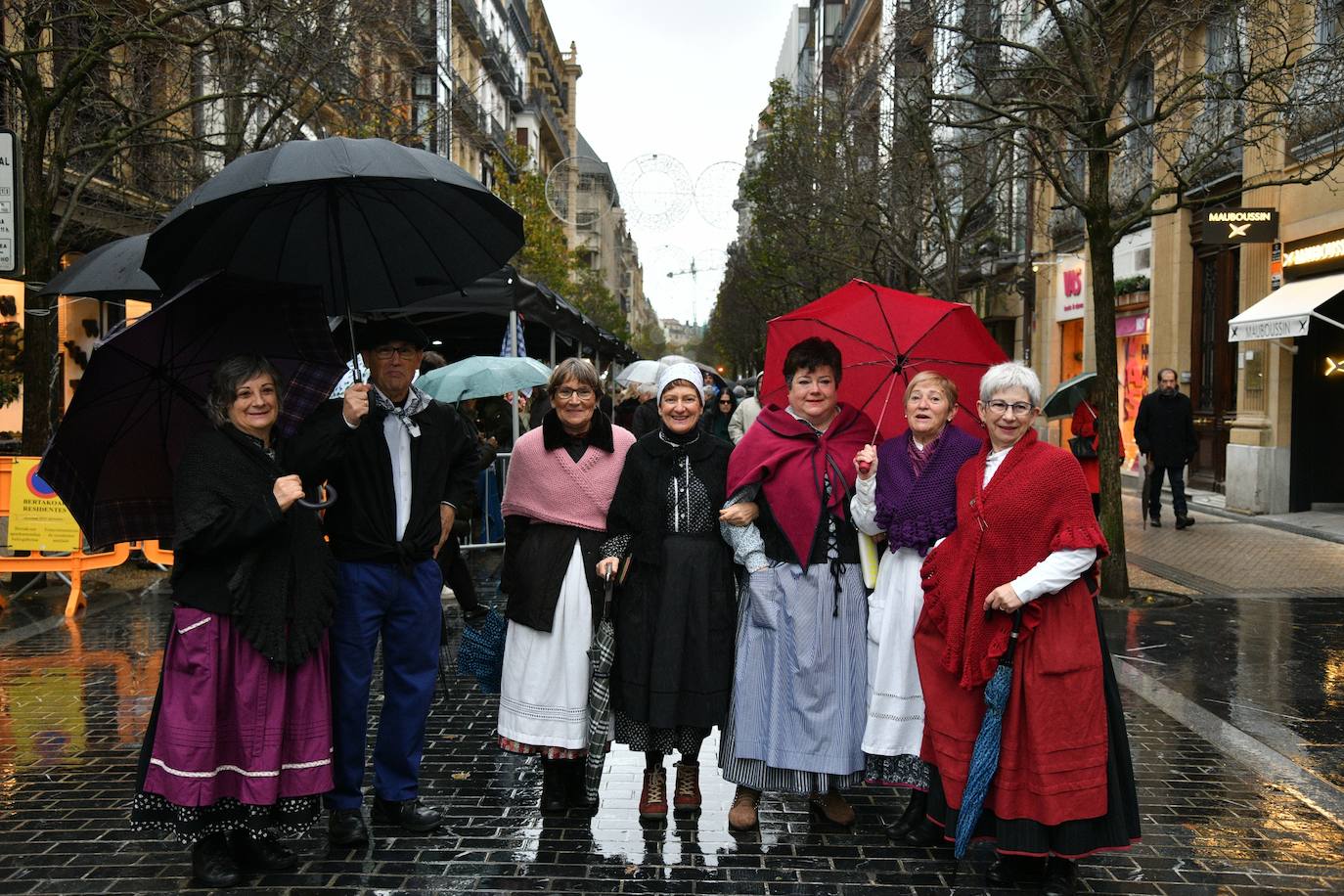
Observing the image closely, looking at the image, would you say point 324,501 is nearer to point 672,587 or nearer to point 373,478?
point 373,478

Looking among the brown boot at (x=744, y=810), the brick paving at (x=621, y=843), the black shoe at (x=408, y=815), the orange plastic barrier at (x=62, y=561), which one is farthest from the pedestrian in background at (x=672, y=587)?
the orange plastic barrier at (x=62, y=561)

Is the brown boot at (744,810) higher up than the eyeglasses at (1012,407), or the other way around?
the eyeglasses at (1012,407)

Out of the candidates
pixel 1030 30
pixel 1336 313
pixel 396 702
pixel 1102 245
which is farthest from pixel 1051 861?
pixel 1030 30

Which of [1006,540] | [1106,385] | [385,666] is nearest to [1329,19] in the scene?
[1106,385]

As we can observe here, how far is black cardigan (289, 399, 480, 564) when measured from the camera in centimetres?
456

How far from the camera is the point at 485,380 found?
1237 centimetres

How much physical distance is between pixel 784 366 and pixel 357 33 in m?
10.4

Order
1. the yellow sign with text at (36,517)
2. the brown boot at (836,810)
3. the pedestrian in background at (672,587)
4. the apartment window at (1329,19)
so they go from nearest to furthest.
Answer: the pedestrian in background at (672,587), the brown boot at (836,810), the yellow sign with text at (36,517), the apartment window at (1329,19)

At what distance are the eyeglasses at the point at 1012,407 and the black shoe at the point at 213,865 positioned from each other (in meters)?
3.31

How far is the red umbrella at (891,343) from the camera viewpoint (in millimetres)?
5348

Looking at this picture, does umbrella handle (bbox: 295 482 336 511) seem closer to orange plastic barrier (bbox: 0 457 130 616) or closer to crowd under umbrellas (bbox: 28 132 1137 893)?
crowd under umbrellas (bbox: 28 132 1137 893)

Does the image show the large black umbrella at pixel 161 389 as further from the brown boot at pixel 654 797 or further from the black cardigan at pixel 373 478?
the brown boot at pixel 654 797

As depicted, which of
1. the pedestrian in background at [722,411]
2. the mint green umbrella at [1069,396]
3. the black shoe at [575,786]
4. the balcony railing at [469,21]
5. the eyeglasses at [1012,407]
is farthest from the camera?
the balcony railing at [469,21]

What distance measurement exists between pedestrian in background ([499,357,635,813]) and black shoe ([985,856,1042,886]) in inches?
68.7
